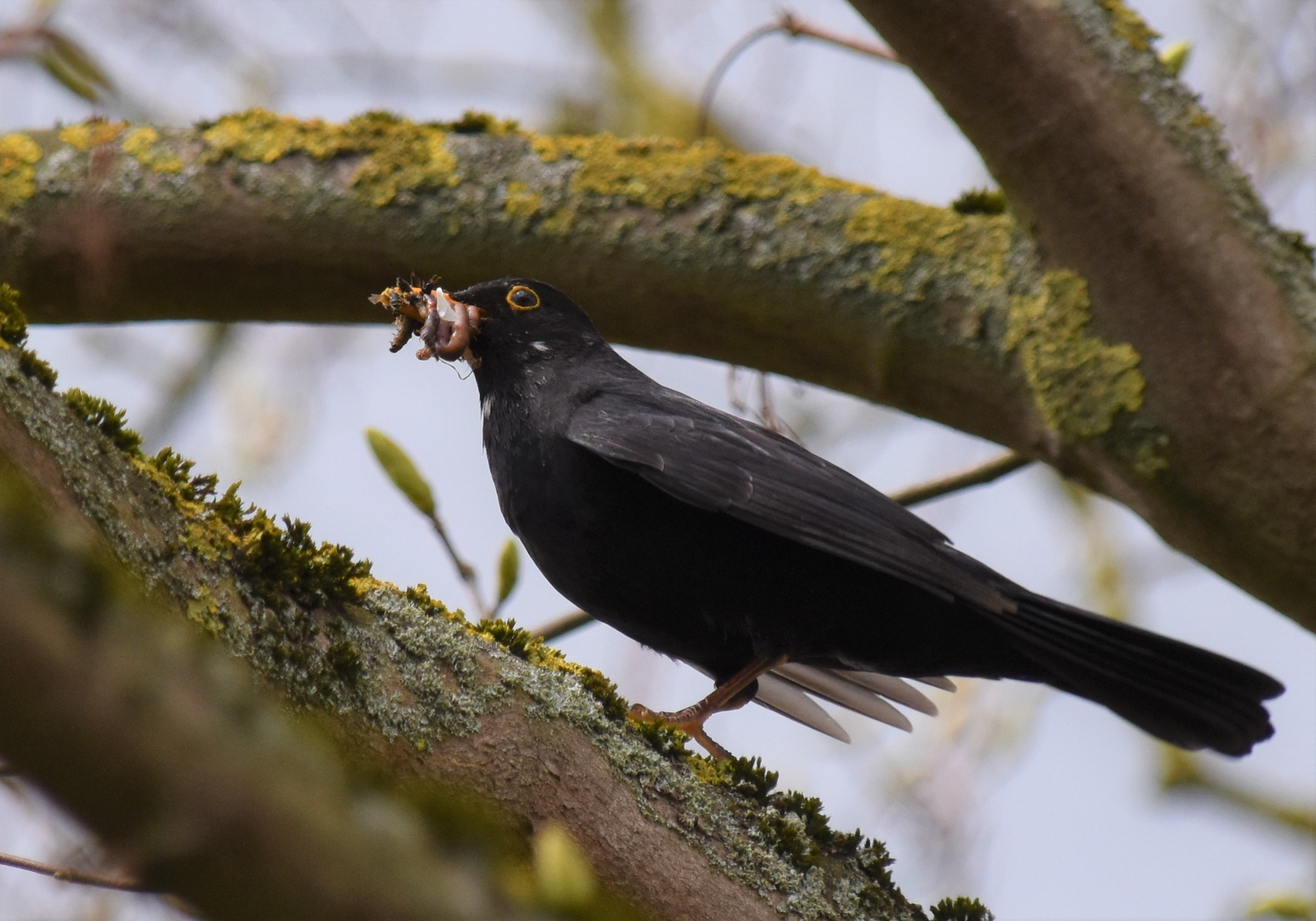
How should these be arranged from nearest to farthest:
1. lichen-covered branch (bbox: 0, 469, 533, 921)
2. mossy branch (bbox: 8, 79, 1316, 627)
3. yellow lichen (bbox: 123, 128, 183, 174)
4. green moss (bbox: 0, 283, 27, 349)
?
1. lichen-covered branch (bbox: 0, 469, 533, 921)
2. green moss (bbox: 0, 283, 27, 349)
3. mossy branch (bbox: 8, 79, 1316, 627)
4. yellow lichen (bbox: 123, 128, 183, 174)

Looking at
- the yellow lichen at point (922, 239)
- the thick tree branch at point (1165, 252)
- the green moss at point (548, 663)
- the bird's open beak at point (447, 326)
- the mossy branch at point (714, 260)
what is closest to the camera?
the green moss at point (548, 663)

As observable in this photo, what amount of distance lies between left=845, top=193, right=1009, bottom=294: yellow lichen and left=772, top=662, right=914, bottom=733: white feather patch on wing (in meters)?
1.39

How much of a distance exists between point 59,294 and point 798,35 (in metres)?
2.50

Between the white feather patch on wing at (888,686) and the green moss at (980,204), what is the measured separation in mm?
1523

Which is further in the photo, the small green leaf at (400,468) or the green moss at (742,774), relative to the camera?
the small green leaf at (400,468)

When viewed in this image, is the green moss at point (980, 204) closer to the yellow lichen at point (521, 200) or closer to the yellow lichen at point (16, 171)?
the yellow lichen at point (521, 200)

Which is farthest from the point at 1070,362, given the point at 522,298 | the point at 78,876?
the point at 78,876

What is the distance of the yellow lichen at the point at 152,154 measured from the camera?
12.7ft

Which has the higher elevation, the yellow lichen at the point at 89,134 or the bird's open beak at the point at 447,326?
the yellow lichen at the point at 89,134

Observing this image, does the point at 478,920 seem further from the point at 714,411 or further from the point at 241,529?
the point at 714,411

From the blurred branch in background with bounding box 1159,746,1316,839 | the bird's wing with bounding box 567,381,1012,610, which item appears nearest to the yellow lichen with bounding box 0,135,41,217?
the bird's wing with bounding box 567,381,1012,610

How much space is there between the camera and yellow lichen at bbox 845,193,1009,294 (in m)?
3.77

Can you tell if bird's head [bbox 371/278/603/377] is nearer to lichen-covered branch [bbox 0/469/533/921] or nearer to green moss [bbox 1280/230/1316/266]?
green moss [bbox 1280/230/1316/266]

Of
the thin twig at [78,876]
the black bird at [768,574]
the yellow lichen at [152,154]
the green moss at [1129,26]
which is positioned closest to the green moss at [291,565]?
the thin twig at [78,876]
